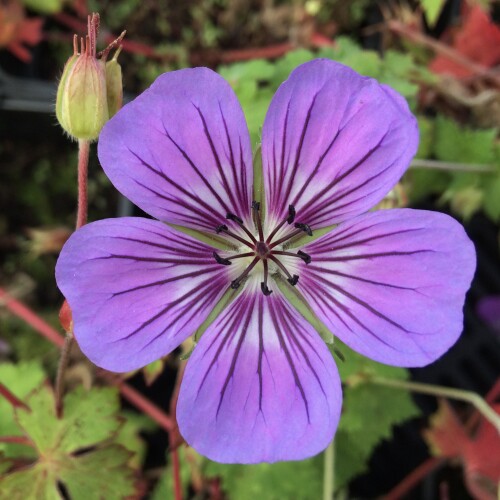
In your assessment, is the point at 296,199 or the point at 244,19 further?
the point at 244,19

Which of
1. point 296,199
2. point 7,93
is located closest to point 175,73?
point 296,199

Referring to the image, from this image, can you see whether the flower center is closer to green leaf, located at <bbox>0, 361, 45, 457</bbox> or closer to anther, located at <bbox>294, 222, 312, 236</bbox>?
anther, located at <bbox>294, 222, 312, 236</bbox>

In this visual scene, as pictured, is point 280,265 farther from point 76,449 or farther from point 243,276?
point 76,449

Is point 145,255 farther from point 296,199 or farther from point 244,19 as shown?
point 244,19

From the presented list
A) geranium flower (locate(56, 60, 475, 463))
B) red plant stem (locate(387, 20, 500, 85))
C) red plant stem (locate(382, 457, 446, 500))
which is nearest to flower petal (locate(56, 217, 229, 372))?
geranium flower (locate(56, 60, 475, 463))

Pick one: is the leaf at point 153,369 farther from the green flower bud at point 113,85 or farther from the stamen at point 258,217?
the green flower bud at point 113,85

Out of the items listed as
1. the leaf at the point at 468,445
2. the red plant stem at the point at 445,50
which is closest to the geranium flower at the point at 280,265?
the leaf at the point at 468,445
